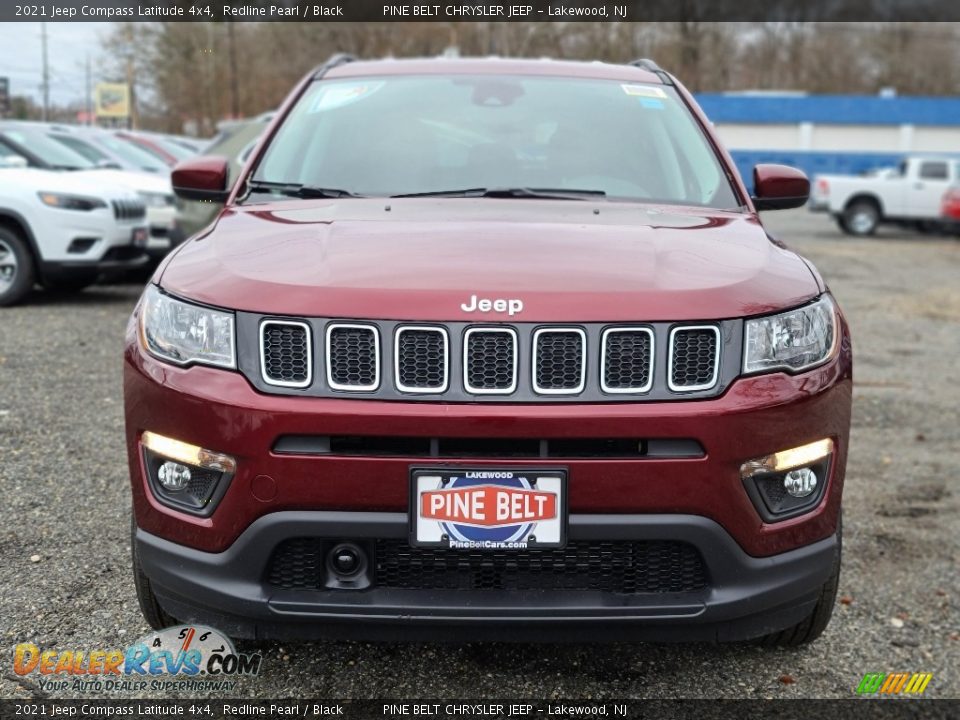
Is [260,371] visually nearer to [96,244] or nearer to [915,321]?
[96,244]

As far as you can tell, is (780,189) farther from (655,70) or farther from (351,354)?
(351,354)

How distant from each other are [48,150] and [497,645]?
9.40 meters

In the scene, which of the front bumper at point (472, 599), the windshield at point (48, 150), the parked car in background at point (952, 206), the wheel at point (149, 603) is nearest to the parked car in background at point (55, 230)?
the windshield at point (48, 150)

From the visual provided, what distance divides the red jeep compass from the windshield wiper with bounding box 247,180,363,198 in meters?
0.71

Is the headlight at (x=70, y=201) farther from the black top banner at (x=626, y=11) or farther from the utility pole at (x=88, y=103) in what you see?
the utility pole at (x=88, y=103)

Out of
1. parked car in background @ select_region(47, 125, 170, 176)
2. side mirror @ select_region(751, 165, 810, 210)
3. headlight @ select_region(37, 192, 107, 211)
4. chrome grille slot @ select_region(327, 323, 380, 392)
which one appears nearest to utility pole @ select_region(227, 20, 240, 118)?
parked car in background @ select_region(47, 125, 170, 176)

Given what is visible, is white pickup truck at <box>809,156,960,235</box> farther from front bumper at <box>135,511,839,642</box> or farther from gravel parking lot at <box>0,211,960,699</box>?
front bumper at <box>135,511,839,642</box>

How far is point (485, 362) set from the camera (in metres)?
2.19

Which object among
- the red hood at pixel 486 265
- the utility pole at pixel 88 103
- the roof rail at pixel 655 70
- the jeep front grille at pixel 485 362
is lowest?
the utility pole at pixel 88 103

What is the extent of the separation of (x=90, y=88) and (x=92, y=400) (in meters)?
51.8

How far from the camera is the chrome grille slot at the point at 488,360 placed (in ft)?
7.14

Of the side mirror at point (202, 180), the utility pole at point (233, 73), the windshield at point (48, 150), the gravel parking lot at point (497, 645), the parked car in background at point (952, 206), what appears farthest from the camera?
the utility pole at point (233, 73)

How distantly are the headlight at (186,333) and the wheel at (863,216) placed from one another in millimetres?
23645

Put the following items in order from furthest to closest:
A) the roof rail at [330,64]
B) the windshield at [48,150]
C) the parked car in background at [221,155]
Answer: the windshield at [48,150] → the parked car in background at [221,155] → the roof rail at [330,64]
